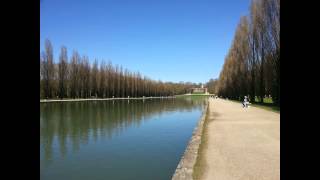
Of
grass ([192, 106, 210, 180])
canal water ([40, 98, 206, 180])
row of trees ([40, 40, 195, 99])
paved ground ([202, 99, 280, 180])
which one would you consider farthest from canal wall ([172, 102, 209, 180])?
row of trees ([40, 40, 195, 99])

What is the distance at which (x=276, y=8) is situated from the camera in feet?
81.1

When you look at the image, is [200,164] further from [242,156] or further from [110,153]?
[110,153]

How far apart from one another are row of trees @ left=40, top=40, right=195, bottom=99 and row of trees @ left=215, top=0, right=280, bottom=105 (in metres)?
29.2

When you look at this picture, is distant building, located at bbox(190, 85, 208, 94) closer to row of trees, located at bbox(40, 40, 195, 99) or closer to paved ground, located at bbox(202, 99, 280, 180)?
row of trees, located at bbox(40, 40, 195, 99)

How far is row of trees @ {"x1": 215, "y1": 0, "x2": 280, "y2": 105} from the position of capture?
2461cm

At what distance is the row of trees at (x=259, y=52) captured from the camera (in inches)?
969

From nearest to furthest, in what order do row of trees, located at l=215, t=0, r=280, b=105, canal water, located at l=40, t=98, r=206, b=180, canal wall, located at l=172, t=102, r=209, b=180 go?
canal wall, located at l=172, t=102, r=209, b=180 < canal water, located at l=40, t=98, r=206, b=180 < row of trees, located at l=215, t=0, r=280, b=105

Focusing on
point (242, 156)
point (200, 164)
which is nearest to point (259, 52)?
point (242, 156)

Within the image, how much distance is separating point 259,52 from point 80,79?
3830 cm

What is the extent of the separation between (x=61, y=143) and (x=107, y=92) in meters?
60.5

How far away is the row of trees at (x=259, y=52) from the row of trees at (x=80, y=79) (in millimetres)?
29157

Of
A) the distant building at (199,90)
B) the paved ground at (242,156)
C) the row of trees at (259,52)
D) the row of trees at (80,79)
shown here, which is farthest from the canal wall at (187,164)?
the distant building at (199,90)
